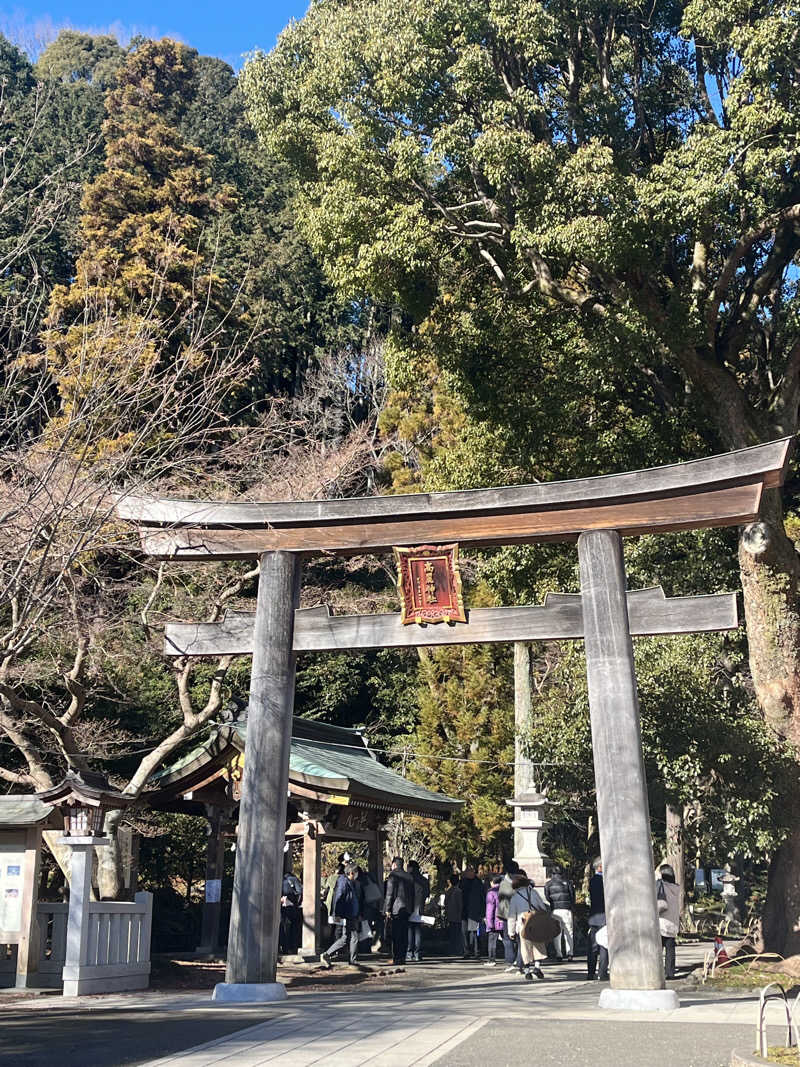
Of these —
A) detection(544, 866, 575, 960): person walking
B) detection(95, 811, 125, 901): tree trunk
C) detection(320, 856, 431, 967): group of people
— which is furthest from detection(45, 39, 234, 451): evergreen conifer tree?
detection(544, 866, 575, 960): person walking

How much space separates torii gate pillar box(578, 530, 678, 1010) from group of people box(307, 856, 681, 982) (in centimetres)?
181

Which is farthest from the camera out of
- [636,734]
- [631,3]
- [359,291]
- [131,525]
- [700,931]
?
[700,931]

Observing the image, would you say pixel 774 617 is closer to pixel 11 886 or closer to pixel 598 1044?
pixel 598 1044

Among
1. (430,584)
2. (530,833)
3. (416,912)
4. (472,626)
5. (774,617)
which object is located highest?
(774,617)

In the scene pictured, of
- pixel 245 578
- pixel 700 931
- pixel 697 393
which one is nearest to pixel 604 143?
pixel 697 393

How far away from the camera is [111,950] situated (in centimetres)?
1114

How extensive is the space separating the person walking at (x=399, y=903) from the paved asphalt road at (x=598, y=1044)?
7.30 metres

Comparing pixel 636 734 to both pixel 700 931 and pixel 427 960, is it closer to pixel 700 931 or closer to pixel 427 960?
pixel 427 960

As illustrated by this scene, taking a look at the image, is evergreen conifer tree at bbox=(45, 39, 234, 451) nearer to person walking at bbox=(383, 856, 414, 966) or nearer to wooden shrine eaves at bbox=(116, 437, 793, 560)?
wooden shrine eaves at bbox=(116, 437, 793, 560)

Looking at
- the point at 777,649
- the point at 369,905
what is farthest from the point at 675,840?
the point at 777,649

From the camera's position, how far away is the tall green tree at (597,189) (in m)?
12.7

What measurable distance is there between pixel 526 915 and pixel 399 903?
334cm

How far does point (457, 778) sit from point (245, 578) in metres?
9.64

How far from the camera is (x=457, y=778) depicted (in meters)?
22.1
